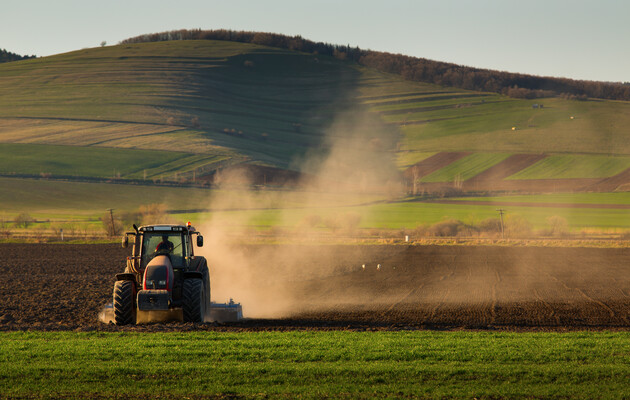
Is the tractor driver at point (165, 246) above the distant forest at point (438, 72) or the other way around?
the other way around

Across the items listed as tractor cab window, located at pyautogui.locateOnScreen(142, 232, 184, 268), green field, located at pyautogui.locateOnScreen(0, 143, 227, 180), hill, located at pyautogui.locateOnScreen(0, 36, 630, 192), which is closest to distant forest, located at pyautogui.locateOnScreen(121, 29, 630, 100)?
hill, located at pyautogui.locateOnScreen(0, 36, 630, 192)

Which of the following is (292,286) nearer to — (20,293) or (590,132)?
(20,293)

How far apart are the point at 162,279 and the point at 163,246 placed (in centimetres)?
164

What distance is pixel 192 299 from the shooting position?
58.9 ft

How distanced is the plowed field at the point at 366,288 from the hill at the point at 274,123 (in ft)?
144

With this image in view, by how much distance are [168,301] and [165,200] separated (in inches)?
2479

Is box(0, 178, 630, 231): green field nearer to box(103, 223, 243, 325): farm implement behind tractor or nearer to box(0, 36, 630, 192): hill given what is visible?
box(0, 36, 630, 192): hill

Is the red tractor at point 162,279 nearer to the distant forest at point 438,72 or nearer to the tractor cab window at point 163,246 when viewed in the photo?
the tractor cab window at point 163,246

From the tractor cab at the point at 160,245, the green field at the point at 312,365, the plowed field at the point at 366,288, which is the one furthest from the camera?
the plowed field at the point at 366,288

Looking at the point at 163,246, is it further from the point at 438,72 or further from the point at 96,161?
the point at 438,72

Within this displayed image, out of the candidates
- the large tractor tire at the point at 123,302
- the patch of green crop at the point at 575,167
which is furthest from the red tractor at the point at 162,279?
the patch of green crop at the point at 575,167

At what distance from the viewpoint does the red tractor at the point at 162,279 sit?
17.2 metres

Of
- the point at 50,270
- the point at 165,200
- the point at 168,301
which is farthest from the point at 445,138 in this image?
the point at 168,301

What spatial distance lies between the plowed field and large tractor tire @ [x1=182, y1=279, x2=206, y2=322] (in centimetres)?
50
